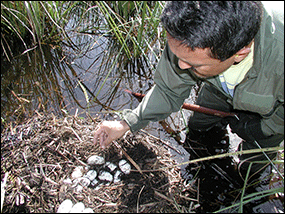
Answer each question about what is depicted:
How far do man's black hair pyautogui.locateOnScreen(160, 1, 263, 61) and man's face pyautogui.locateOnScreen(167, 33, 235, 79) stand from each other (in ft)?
0.12

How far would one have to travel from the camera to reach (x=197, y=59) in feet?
3.61

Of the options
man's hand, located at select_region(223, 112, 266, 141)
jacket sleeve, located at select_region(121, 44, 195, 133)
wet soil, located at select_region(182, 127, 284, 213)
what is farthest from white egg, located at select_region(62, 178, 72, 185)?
man's hand, located at select_region(223, 112, 266, 141)

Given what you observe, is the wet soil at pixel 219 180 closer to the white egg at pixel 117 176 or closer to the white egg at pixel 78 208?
the white egg at pixel 117 176

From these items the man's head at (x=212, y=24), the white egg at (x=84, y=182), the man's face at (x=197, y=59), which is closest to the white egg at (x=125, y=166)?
the white egg at (x=84, y=182)

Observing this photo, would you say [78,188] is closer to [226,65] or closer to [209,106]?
[226,65]

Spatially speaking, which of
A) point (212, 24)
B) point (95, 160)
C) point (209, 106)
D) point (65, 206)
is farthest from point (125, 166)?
point (212, 24)

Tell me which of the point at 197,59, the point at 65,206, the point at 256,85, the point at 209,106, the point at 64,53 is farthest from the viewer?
the point at 64,53

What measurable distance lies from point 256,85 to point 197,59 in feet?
1.81

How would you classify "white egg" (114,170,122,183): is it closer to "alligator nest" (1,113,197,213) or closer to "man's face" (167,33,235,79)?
"alligator nest" (1,113,197,213)

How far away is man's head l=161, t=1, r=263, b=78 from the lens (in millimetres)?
924

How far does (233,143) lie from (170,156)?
2.25 ft

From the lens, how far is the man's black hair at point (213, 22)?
92 cm

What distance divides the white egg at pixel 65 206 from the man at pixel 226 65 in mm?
451

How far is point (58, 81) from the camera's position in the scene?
8.61 ft
